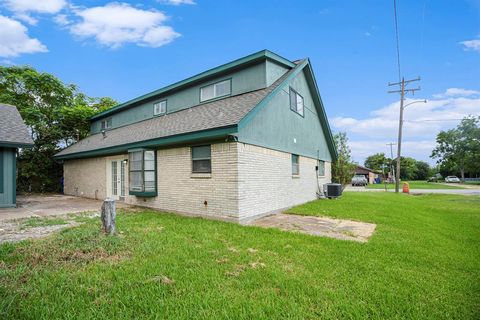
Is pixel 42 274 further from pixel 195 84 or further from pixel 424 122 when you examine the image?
pixel 424 122

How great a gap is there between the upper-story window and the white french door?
4964 mm

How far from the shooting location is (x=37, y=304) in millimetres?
2816

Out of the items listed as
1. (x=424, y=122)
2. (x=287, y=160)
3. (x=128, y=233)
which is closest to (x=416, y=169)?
(x=424, y=122)

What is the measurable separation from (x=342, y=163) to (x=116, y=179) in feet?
50.6

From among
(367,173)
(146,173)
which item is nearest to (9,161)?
(146,173)

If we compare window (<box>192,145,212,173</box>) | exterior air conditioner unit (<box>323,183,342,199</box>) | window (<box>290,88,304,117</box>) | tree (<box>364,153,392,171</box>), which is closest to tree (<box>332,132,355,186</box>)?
exterior air conditioner unit (<box>323,183,342,199</box>)

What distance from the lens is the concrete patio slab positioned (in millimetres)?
6238

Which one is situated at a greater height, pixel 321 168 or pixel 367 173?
pixel 321 168

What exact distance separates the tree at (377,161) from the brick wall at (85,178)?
74.6m

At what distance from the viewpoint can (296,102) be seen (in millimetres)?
11766

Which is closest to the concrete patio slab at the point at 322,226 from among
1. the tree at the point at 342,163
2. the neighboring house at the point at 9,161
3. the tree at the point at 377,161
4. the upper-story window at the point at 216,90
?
the upper-story window at the point at 216,90

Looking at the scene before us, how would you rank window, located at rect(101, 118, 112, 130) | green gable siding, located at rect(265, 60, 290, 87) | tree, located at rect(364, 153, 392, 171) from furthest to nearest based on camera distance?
tree, located at rect(364, 153, 392, 171) → window, located at rect(101, 118, 112, 130) → green gable siding, located at rect(265, 60, 290, 87)

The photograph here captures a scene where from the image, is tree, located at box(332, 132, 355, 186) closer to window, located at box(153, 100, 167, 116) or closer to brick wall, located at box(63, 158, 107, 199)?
window, located at box(153, 100, 167, 116)

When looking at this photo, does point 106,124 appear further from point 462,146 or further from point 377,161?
point 377,161
